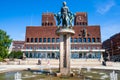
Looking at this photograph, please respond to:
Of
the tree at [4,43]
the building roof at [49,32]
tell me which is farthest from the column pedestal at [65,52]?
the building roof at [49,32]

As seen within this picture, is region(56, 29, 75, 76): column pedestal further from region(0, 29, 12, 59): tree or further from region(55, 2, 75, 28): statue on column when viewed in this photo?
region(0, 29, 12, 59): tree

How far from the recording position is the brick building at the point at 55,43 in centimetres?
7975

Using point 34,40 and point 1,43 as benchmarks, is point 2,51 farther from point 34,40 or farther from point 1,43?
point 34,40

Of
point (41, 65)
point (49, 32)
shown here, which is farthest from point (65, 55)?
point (49, 32)

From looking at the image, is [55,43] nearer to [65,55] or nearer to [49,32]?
[49,32]

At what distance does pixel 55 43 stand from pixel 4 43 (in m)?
31.9

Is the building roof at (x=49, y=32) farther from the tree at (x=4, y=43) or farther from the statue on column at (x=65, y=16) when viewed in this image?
the statue on column at (x=65, y=16)

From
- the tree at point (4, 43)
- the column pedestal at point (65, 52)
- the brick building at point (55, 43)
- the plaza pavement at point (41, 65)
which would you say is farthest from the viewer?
the brick building at point (55, 43)

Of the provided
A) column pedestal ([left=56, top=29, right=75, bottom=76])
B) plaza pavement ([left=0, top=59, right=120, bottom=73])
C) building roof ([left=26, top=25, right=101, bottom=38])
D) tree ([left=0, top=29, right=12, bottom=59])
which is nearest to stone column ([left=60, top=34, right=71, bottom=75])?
column pedestal ([left=56, top=29, right=75, bottom=76])

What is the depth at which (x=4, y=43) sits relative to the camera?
56219 millimetres

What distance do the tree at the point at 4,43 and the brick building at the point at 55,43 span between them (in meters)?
23.8

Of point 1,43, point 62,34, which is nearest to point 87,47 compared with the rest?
point 1,43

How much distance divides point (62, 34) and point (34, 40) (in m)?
72.2

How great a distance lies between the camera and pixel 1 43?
180 ft
